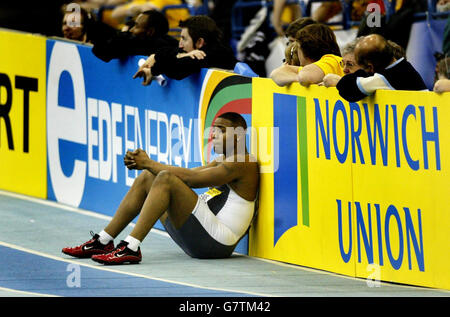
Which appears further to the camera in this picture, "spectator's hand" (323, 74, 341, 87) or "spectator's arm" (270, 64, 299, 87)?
"spectator's arm" (270, 64, 299, 87)

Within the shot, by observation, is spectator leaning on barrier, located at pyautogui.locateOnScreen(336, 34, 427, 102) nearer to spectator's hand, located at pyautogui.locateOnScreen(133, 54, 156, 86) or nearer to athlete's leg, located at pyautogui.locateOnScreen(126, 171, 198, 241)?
athlete's leg, located at pyautogui.locateOnScreen(126, 171, 198, 241)

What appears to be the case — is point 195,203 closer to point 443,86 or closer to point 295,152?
point 295,152

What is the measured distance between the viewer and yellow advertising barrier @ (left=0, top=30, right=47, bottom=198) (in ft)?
41.7

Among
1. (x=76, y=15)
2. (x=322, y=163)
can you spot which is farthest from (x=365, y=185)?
(x=76, y=15)

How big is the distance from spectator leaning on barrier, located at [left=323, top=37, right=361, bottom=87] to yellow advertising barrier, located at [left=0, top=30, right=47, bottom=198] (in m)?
4.70

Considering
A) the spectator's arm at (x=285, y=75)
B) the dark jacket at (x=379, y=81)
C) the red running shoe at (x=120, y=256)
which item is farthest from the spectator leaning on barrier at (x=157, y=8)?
the dark jacket at (x=379, y=81)

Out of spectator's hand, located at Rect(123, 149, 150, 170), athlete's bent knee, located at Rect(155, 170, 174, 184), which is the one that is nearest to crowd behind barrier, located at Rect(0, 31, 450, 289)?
athlete's bent knee, located at Rect(155, 170, 174, 184)

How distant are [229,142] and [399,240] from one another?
1746mm

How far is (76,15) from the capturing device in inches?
504

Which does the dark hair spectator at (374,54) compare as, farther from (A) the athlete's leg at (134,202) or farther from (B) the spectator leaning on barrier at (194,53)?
(B) the spectator leaning on barrier at (194,53)

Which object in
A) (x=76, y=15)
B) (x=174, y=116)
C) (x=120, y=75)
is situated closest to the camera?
(x=174, y=116)

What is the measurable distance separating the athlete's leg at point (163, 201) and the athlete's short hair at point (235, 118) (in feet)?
2.24

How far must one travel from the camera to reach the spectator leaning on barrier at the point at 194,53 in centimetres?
1044
